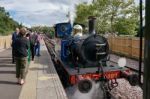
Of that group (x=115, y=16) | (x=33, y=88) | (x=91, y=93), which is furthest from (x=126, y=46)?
(x=115, y=16)

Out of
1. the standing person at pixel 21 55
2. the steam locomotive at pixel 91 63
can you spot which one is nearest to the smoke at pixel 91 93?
the steam locomotive at pixel 91 63

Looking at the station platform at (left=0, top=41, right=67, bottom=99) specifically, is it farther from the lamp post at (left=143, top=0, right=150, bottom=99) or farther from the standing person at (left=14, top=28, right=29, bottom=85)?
the lamp post at (left=143, top=0, right=150, bottom=99)

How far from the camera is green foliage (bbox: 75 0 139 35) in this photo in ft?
218

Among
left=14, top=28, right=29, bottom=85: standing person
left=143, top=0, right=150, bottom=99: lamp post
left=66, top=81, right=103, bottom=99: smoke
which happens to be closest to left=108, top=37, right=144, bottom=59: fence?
left=66, top=81, right=103, bottom=99: smoke

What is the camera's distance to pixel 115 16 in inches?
2623

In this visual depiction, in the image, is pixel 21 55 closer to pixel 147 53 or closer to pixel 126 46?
pixel 147 53

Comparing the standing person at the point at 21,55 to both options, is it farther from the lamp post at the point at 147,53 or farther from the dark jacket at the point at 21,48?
the lamp post at the point at 147,53

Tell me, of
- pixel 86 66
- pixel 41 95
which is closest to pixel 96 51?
pixel 86 66

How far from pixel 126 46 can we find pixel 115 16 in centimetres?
3532

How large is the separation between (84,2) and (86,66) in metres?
70.1

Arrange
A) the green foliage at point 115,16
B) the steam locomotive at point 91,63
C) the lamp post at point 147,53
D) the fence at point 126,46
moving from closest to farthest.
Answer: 1. the lamp post at point 147,53
2. the steam locomotive at point 91,63
3. the fence at point 126,46
4. the green foliage at point 115,16

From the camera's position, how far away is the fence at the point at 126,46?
93.6 ft

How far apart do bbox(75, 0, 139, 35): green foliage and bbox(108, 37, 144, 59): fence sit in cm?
2762

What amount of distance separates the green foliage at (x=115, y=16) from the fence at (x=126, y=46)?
27.6 metres
